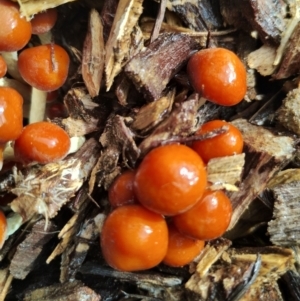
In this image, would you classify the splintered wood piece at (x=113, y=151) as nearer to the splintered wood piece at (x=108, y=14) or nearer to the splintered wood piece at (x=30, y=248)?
the splintered wood piece at (x=30, y=248)

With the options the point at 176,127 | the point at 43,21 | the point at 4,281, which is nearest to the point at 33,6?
the point at 43,21

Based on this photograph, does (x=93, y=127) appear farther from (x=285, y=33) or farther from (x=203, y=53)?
(x=285, y=33)

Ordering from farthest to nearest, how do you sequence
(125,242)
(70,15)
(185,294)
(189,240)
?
(70,15) → (185,294) → (189,240) → (125,242)

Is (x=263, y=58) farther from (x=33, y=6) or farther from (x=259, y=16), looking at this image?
(x=33, y=6)

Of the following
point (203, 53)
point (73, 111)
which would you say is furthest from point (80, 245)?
point (203, 53)

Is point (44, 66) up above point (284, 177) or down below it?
above

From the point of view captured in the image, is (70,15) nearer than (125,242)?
No

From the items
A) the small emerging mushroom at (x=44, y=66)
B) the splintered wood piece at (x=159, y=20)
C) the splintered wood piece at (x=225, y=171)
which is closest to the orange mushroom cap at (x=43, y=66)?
the small emerging mushroom at (x=44, y=66)
